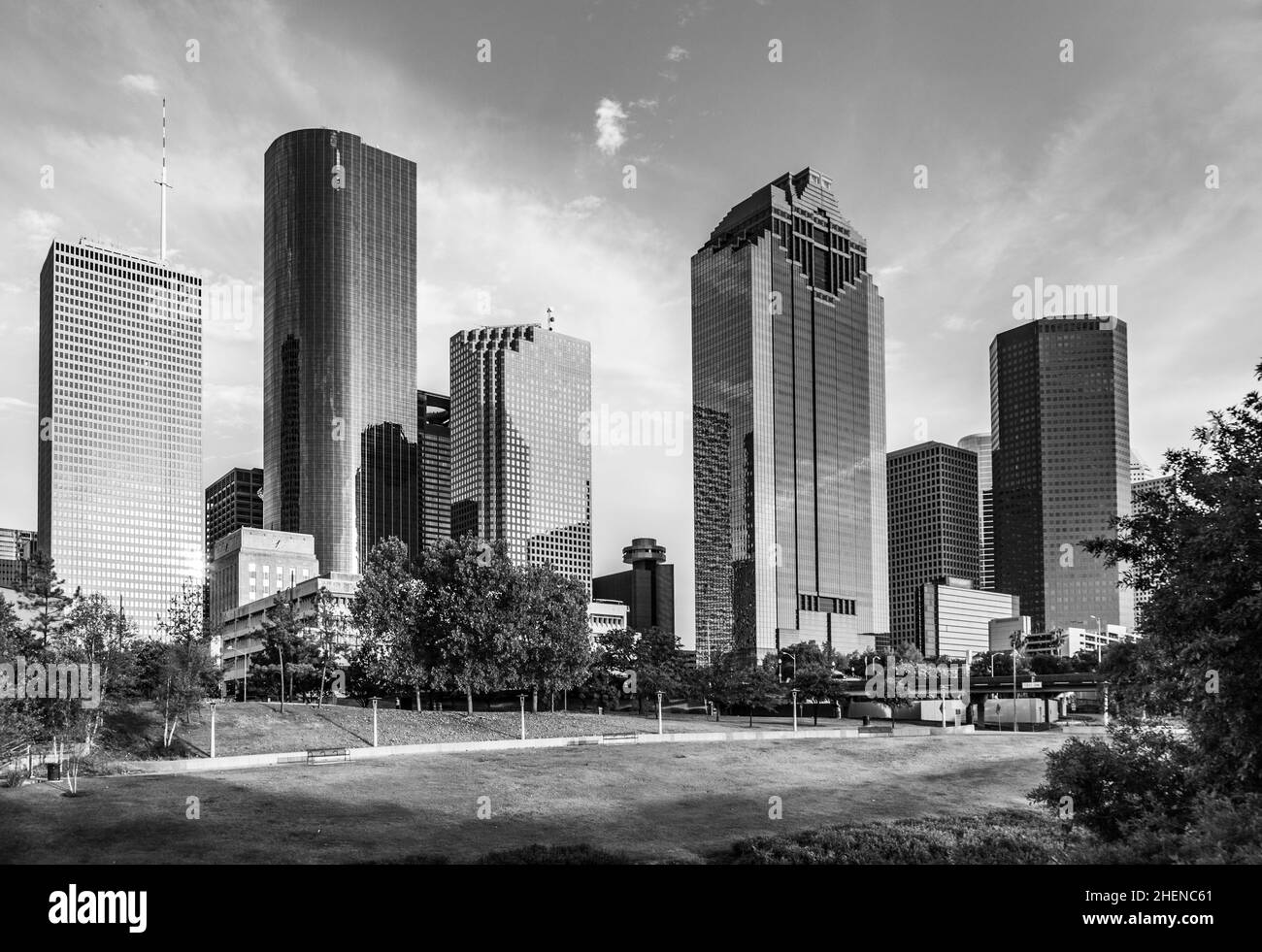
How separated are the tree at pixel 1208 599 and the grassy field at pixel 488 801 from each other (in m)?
19.6

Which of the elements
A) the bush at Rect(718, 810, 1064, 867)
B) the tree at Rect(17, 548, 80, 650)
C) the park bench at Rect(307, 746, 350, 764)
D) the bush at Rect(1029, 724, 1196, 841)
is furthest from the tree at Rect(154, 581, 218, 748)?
the bush at Rect(1029, 724, 1196, 841)

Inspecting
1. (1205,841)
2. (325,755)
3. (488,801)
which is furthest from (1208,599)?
(325,755)

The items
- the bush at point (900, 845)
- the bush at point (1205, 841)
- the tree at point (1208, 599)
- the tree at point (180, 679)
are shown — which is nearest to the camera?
the bush at point (1205, 841)

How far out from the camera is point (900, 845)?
39.6 m

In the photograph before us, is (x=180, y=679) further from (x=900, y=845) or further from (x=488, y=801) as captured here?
(x=900, y=845)

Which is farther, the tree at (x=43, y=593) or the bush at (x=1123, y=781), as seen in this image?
the tree at (x=43, y=593)

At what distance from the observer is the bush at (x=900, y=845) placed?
121ft

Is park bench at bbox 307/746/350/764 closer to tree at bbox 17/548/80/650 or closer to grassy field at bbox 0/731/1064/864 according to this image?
grassy field at bbox 0/731/1064/864

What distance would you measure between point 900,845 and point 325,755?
37263mm

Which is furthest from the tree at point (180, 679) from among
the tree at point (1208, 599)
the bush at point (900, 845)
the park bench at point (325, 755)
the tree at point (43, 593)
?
the tree at point (1208, 599)

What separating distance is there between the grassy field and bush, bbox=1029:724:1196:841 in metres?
15.8

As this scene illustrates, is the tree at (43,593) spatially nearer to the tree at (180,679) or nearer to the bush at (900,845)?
the tree at (180,679)
